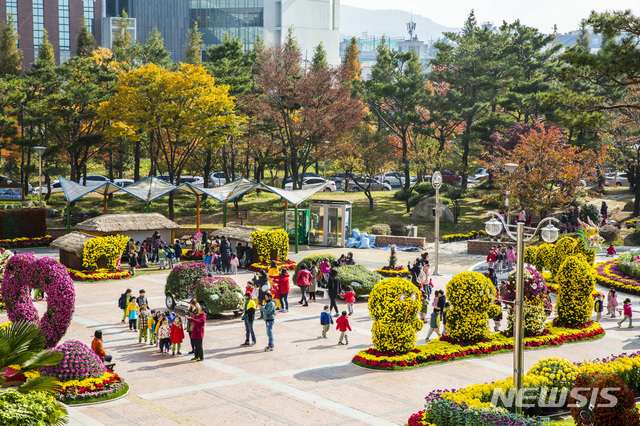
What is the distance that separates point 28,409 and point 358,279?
52.8ft

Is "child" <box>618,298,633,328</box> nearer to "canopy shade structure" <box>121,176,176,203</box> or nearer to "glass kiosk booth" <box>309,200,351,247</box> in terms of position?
"glass kiosk booth" <box>309,200,351,247</box>

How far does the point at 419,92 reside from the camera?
1998 inches

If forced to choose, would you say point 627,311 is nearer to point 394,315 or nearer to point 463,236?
point 394,315

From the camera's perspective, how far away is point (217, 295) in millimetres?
21188

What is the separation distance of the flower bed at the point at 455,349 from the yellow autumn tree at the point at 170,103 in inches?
1155

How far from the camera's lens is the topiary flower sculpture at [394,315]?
54.8 ft

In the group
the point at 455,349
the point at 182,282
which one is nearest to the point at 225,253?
the point at 182,282

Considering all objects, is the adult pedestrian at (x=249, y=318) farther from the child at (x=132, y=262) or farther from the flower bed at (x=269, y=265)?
the child at (x=132, y=262)

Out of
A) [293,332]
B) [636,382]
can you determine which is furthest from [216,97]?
[636,382]

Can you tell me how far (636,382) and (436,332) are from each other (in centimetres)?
612

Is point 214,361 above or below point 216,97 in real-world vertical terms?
below

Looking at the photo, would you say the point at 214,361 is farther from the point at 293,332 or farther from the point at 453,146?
the point at 453,146

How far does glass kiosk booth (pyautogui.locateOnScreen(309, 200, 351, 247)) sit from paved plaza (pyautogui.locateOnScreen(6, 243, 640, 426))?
15507mm

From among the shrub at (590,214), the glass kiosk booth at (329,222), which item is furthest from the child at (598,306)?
the shrub at (590,214)
